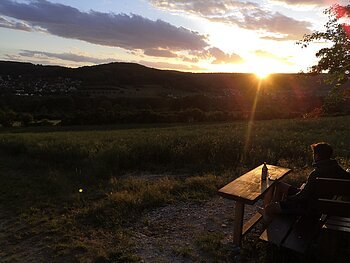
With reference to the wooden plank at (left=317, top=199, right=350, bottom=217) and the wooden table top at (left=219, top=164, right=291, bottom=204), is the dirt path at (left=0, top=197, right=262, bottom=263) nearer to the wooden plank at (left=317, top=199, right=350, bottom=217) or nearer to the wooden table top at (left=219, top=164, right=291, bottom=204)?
the wooden table top at (left=219, top=164, right=291, bottom=204)

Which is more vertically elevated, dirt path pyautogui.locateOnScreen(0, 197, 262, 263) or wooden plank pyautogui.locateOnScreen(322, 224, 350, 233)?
wooden plank pyautogui.locateOnScreen(322, 224, 350, 233)

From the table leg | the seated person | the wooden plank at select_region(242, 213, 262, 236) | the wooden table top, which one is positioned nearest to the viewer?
the seated person

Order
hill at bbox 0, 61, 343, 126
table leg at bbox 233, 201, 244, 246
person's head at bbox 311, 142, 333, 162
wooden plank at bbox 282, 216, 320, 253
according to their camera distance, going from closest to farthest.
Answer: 1. wooden plank at bbox 282, 216, 320, 253
2. person's head at bbox 311, 142, 333, 162
3. table leg at bbox 233, 201, 244, 246
4. hill at bbox 0, 61, 343, 126

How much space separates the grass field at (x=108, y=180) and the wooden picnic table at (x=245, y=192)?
153 cm

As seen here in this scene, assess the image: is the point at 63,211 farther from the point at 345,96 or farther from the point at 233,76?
the point at 233,76

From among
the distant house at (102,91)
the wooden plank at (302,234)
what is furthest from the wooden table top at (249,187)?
the distant house at (102,91)

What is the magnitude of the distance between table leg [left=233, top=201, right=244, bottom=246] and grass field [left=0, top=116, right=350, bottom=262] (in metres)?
1.47

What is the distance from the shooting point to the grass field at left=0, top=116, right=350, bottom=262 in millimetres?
5891

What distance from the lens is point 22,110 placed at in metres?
72.7

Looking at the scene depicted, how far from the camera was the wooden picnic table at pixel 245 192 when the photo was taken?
4.60 meters

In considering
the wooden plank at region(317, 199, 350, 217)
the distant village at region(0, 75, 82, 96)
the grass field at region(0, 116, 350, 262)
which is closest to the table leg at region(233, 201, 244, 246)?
the wooden plank at region(317, 199, 350, 217)

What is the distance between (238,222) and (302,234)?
3.37ft

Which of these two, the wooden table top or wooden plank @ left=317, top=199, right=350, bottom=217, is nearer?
wooden plank @ left=317, top=199, right=350, bottom=217

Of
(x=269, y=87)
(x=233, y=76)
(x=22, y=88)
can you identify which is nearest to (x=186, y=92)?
(x=233, y=76)
